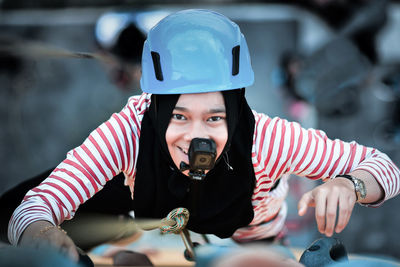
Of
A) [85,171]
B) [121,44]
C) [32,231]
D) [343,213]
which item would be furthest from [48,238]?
[121,44]

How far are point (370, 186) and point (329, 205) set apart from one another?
12cm

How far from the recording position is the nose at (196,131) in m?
→ 0.73

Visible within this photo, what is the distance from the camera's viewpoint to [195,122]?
0.74 m

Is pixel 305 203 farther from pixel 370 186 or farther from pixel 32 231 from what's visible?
pixel 32 231

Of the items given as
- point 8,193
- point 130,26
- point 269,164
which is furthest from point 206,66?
point 130,26

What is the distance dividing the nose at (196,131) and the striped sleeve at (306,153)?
0.12 meters

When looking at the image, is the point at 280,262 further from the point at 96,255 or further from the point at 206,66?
the point at 96,255

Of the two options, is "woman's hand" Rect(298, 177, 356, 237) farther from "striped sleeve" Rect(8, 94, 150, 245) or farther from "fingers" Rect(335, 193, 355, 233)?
"striped sleeve" Rect(8, 94, 150, 245)

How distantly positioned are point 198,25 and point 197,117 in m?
0.13

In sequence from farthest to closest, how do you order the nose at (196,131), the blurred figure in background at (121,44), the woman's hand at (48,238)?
the blurred figure in background at (121,44), the nose at (196,131), the woman's hand at (48,238)

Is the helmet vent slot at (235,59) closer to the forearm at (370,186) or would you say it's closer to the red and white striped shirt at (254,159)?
the red and white striped shirt at (254,159)

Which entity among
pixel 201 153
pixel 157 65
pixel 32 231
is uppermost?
pixel 157 65

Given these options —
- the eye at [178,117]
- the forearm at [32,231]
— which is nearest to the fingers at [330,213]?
the eye at [178,117]

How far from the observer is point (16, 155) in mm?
2230
